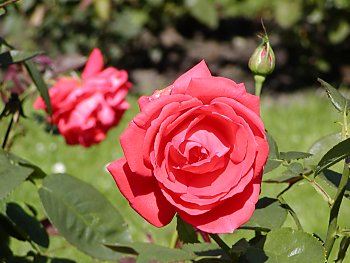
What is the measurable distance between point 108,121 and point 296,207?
142 cm

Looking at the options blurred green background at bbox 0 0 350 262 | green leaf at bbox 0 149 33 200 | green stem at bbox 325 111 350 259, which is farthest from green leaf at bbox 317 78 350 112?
blurred green background at bbox 0 0 350 262

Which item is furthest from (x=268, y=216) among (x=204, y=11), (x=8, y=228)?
(x=204, y=11)

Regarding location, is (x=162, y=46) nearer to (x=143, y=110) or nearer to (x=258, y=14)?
(x=258, y=14)

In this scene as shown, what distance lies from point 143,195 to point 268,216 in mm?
148

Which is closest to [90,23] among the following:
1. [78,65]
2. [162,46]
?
[162,46]

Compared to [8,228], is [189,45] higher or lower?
lower

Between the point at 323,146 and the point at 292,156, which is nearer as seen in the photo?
the point at 292,156

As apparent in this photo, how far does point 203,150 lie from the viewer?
2.54 feet

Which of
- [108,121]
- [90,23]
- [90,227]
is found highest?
[90,227]

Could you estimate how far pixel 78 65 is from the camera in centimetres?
196

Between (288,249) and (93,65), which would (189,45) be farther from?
(288,249)

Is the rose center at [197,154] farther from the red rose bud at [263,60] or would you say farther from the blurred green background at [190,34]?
the blurred green background at [190,34]

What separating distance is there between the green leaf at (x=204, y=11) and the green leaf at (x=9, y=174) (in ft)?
11.1

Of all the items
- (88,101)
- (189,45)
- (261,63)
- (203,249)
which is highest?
(261,63)
